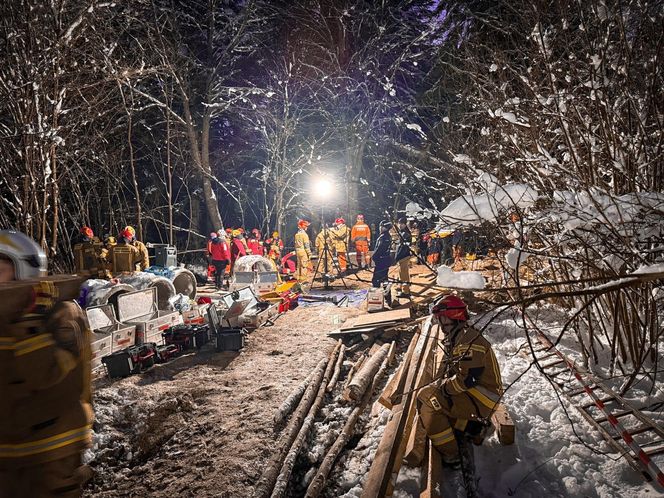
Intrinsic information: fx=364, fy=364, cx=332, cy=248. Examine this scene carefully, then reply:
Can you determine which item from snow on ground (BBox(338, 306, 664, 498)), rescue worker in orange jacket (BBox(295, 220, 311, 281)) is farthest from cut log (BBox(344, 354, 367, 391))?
rescue worker in orange jacket (BBox(295, 220, 311, 281))

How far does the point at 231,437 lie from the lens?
444 centimetres

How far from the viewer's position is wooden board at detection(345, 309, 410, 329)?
320 inches

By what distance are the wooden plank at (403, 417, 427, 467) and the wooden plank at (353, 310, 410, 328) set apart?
4291 mm

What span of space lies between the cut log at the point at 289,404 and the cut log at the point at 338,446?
817 mm

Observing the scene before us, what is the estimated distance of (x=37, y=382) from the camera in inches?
89.0

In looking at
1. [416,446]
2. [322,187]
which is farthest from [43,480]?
[322,187]

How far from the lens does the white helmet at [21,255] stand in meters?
2.42

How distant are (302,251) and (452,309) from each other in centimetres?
1260

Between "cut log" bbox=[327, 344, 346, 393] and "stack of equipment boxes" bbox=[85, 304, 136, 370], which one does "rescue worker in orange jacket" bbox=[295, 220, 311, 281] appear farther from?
"stack of equipment boxes" bbox=[85, 304, 136, 370]

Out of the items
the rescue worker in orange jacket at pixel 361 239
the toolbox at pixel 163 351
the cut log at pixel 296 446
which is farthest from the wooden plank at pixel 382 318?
the rescue worker in orange jacket at pixel 361 239

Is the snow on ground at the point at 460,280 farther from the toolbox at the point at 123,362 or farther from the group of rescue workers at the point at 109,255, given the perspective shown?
the group of rescue workers at the point at 109,255

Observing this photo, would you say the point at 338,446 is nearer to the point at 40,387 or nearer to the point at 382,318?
the point at 40,387

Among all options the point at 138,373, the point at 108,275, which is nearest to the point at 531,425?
the point at 138,373

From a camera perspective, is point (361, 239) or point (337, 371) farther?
point (361, 239)
